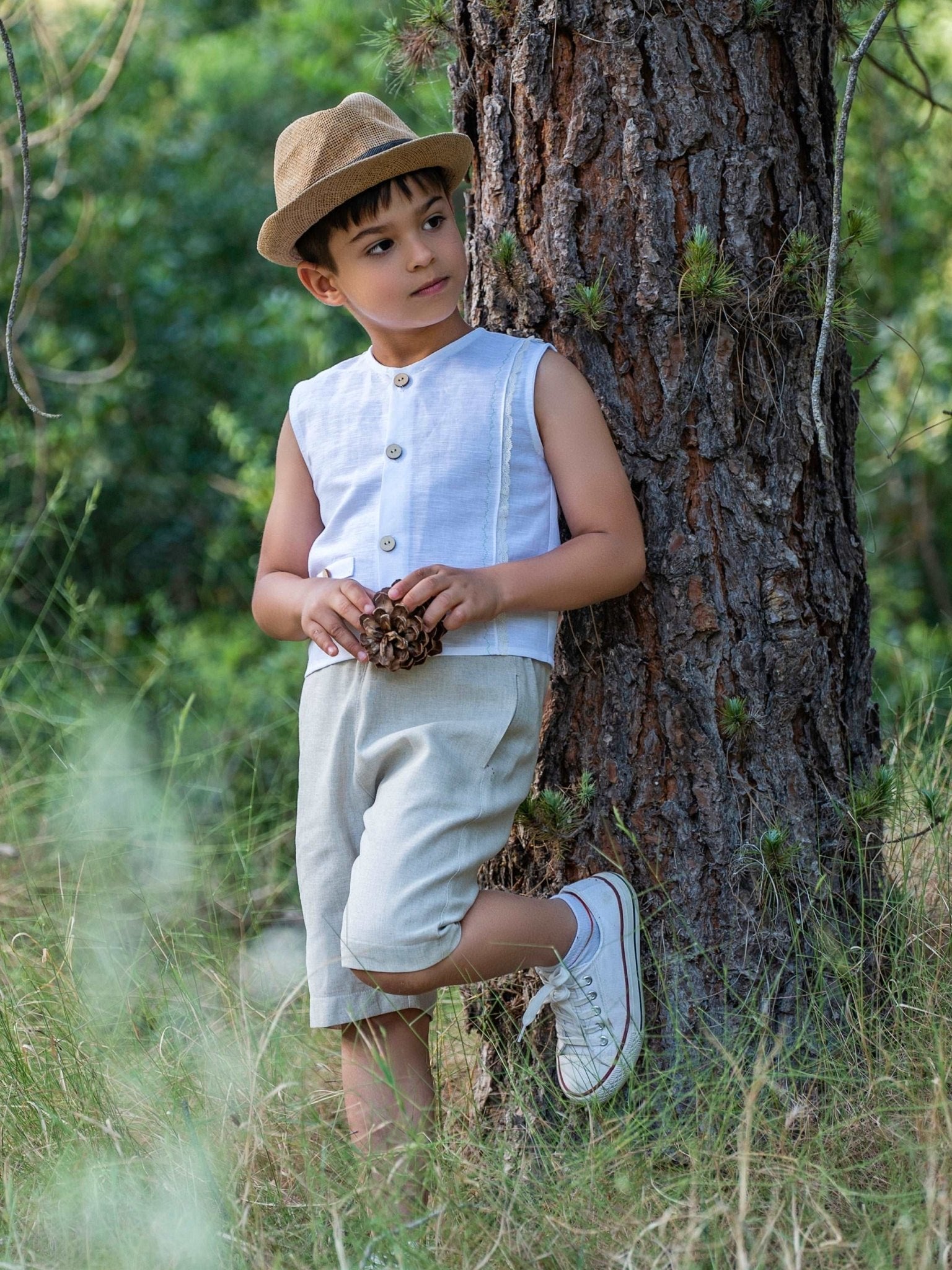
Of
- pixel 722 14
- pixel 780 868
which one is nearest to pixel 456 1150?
pixel 780 868

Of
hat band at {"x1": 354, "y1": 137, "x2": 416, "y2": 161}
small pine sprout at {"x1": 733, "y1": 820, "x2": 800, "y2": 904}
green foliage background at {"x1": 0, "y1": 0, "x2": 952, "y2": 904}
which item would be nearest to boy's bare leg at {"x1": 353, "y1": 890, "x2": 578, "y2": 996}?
small pine sprout at {"x1": 733, "y1": 820, "x2": 800, "y2": 904}

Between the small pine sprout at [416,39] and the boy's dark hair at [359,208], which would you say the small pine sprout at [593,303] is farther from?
the small pine sprout at [416,39]

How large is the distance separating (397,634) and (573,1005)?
0.62 m

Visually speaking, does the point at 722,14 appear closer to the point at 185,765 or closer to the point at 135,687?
the point at 185,765

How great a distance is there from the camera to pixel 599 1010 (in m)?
1.97

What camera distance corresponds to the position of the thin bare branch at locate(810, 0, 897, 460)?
6.23ft

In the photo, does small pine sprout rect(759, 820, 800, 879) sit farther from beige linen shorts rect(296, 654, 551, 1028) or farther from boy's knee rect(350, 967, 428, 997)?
boy's knee rect(350, 967, 428, 997)

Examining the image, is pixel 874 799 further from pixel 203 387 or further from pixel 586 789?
pixel 203 387

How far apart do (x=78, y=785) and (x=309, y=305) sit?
9.43 ft

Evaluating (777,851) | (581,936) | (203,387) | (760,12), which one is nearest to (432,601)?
(581,936)

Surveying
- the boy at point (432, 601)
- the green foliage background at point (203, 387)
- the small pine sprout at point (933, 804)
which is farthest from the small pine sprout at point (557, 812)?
the green foliage background at point (203, 387)

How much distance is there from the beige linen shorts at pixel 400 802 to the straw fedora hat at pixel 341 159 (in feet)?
2.17

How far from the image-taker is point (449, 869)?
1.86 m

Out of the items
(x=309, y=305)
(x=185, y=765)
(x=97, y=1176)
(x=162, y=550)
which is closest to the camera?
(x=97, y=1176)
